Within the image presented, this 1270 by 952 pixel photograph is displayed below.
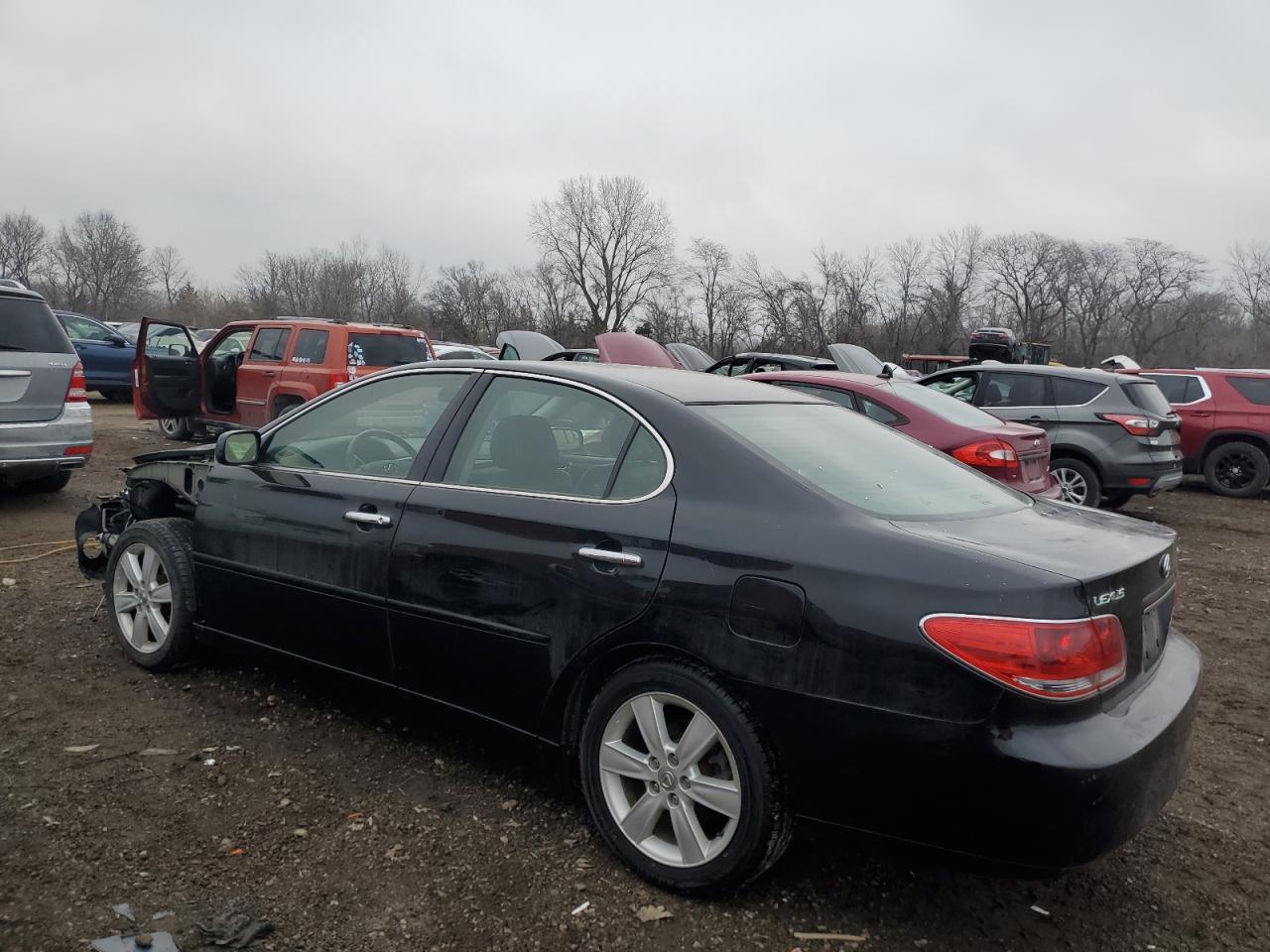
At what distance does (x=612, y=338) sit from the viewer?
434 inches

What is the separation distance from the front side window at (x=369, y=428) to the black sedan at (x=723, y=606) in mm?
12

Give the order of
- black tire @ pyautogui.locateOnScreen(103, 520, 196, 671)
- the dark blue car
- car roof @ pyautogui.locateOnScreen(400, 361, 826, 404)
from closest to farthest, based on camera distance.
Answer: car roof @ pyautogui.locateOnScreen(400, 361, 826, 404) → black tire @ pyautogui.locateOnScreen(103, 520, 196, 671) → the dark blue car

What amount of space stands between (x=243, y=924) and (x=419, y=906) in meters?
0.46

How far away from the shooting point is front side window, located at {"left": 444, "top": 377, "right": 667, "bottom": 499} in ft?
9.48

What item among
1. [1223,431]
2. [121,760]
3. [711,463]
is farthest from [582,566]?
[1223,431]

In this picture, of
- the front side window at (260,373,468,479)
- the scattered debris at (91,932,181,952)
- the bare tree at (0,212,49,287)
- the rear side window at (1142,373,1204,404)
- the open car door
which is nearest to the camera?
the scattered debris at (91,932,181,952)

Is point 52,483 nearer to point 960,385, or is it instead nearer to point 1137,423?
point 960,385

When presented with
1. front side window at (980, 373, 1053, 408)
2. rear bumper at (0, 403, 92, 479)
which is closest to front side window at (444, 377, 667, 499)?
rear bumper at (0, 403, 92, 479)

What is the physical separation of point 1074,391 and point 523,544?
27.7 ft

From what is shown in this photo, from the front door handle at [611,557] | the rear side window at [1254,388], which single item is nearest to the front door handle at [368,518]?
the front door handle at [611,557]

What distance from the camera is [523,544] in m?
2.92

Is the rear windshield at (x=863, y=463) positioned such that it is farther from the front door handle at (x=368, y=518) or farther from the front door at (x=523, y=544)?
the front door handle at (x=368, y=518)

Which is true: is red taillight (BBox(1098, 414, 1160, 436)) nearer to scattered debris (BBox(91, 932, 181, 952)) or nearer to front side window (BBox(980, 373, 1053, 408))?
front side window (BBox(980, 373, 1053, 408))

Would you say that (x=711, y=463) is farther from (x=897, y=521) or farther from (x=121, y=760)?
(x=121, y=760)
